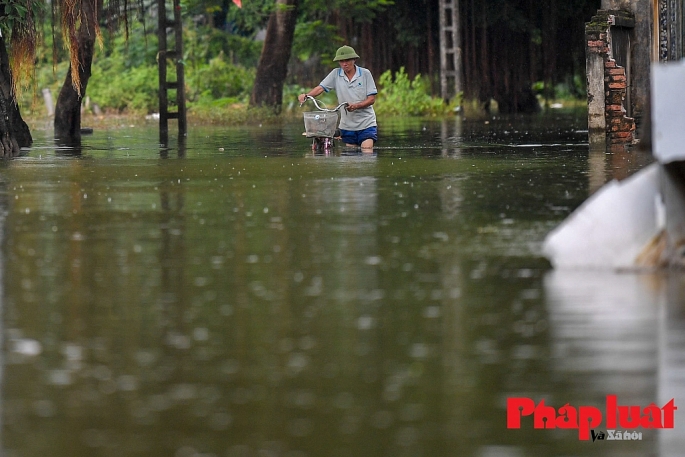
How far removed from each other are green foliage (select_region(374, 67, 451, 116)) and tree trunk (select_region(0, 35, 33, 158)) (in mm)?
17769

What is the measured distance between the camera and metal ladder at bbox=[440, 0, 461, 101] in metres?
40.8

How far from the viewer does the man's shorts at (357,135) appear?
20.7 m

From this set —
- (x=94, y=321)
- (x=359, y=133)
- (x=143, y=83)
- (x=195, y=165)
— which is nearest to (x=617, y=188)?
(x=94, y=321)

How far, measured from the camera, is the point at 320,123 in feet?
67.3

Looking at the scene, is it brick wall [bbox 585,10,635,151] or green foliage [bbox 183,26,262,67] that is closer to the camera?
brick wall [bbox 585,10,635,151]

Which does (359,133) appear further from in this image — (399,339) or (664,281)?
(399,339)

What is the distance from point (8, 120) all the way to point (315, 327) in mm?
15336

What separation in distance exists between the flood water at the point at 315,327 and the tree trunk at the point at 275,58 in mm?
26519

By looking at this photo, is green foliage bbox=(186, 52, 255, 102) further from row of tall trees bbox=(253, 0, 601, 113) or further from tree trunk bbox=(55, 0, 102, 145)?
tree trunk bbox=(55, 0, 102, 145)

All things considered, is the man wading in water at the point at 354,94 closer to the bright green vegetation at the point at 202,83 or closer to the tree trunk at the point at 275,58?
the tree trunk at the point at 275,58

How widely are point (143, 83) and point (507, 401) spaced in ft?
143

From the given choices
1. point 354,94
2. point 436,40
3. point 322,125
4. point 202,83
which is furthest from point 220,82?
point 354,94

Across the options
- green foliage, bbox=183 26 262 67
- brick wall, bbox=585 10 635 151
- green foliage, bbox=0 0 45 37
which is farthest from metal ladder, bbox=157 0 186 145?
green foliage, bbox=183 26 262 67

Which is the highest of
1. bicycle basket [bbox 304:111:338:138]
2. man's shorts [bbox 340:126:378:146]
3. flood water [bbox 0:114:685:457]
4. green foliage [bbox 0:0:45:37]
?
green foliage [bbox 0:0:45:37]
